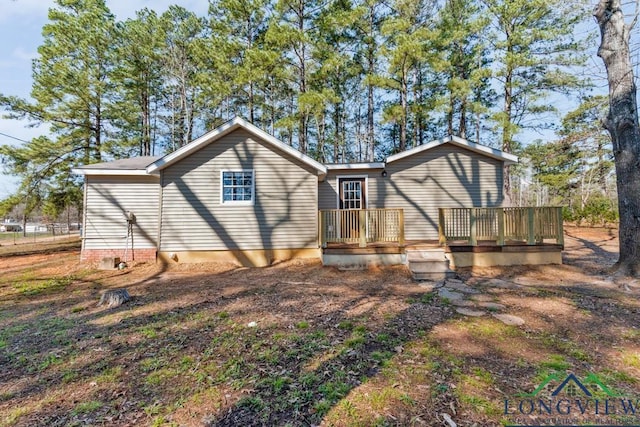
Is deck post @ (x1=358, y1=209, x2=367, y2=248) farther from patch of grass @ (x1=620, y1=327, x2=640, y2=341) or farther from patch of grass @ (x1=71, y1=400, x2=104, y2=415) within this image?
patch of grass @ (x1=71, y1=400, x2=104, y2=415)

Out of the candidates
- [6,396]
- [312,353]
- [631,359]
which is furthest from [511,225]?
[6,396]

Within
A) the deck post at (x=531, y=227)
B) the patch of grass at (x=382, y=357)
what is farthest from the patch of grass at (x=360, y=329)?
the deck post at (x=531, y=227)

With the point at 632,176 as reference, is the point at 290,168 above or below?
above

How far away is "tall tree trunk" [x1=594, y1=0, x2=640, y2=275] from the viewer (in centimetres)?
596

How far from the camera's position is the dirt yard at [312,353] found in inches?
87.7

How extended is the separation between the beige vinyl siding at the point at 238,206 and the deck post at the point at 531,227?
19.0 feet

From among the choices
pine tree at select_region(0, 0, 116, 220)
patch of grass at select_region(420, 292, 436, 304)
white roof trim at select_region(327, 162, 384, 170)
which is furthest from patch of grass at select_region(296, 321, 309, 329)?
pine tree at select_region(0, 0, 116, 220)

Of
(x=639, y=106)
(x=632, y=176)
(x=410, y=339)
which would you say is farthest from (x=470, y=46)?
(x=410, y=339)

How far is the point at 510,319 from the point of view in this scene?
161 inches

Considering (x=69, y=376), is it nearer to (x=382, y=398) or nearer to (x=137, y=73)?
(x=382, y=398)

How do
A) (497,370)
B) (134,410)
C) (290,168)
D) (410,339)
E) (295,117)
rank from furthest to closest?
(295,117)
(290,168)
(410,339)
(497,370)
(134,410)

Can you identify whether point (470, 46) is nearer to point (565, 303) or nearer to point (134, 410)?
point (565, 303)

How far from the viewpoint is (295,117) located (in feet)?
49.1

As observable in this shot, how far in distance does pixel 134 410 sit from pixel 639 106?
33.5 feet
